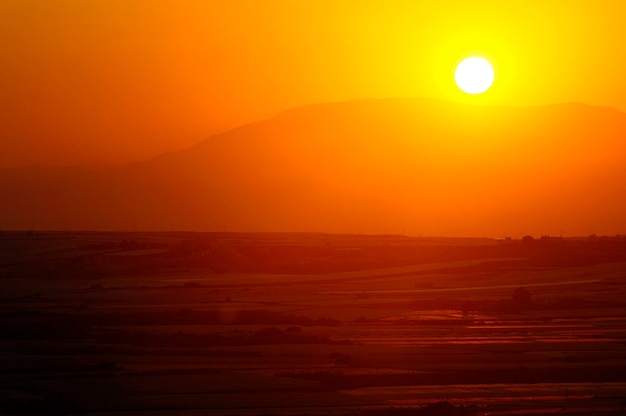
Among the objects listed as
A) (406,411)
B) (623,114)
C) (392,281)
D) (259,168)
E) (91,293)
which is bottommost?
(406,411)

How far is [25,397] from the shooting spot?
15.1m

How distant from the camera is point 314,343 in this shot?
21.6 metres

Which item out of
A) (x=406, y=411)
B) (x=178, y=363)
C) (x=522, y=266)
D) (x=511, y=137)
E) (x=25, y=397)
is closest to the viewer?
(x=406, y=411)

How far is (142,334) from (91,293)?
1360cm

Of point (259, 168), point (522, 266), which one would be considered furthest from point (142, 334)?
point (259, 168)

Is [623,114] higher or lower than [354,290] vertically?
higher

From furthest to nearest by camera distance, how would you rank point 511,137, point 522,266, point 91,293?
point 511,137 < point 522,266 < point 91,293

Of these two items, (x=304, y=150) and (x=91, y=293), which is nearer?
(x=91, y=293)

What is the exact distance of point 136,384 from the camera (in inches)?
640

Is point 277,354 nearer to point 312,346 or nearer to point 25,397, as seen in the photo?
point 312,346

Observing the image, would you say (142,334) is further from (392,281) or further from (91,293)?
(392,281)

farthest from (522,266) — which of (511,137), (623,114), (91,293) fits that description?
(623,114)

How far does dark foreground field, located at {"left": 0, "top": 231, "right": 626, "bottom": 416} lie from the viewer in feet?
49.1

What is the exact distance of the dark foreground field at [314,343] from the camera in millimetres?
14969
